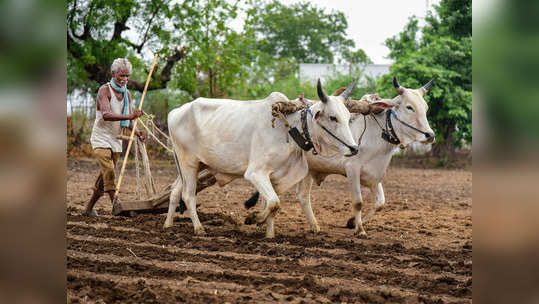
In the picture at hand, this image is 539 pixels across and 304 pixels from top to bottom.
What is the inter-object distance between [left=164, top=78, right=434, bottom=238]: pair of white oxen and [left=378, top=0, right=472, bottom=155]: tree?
10.5m

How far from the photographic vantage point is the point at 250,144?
6609 millimetres

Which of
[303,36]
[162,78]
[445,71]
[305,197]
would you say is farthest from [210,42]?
[303,36]

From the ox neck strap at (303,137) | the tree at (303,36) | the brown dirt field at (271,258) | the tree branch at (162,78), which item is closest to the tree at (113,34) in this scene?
the tree branch at (162,78)

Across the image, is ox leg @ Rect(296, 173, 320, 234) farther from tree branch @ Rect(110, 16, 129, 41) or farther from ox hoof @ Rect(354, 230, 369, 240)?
tree branch @ Rect(110, 16, 129, 41)

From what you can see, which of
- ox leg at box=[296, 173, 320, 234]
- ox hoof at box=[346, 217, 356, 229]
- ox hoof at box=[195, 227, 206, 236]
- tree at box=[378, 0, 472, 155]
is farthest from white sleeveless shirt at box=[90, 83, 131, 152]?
tree at box=[378, 0, 472, 155]

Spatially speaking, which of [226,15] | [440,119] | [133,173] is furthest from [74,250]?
[440,119]

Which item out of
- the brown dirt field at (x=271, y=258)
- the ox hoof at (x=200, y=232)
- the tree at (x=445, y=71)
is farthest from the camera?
the tree at (x=445, y=71)

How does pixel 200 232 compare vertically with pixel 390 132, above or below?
below

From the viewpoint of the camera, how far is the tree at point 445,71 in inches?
706

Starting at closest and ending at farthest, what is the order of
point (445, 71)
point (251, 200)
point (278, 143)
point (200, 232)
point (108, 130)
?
point (278, 143) < point (200, 232) < point (108, 130) < point (251, 200) < point (445, 71)

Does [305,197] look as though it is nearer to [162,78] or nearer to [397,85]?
[397,85]

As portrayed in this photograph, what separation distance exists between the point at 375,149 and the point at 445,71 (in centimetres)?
1187

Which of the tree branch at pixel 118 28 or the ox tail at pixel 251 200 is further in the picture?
the tree branch at pixel 118 28

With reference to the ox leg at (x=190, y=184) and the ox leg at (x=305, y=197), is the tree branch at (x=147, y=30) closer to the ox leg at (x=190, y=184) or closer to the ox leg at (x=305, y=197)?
the ox leg at (x=190, y=184)
